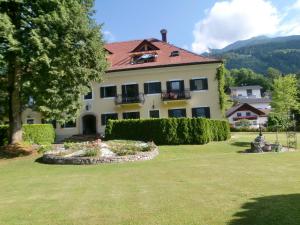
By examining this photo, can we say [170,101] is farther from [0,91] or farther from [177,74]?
[0,91]

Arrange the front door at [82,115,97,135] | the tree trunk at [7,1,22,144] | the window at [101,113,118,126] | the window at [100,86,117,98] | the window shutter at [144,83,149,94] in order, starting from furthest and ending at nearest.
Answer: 1. the front door at [82,115,97,135]
2. the window at [101,113,118,126]
3. the window at [100,86,117,98]
4. the window shutter at [144,83,149,94]
5. the tree trunk at [7,1,22,144]

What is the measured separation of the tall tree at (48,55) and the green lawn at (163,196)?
7949mm

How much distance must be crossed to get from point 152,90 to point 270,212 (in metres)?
34.8

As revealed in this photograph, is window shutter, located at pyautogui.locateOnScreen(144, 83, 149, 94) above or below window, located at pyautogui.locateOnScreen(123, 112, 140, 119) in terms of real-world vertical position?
above

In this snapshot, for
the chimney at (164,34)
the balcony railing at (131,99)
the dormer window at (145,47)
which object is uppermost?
the chimney at (164,34)

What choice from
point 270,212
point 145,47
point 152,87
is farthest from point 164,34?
point 270,212

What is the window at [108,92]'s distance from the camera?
43.6 metres

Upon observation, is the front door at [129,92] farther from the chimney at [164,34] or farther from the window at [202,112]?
the chimney at [164,34]

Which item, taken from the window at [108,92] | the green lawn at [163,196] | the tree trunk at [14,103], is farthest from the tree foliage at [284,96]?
the green lawn at [163,196]

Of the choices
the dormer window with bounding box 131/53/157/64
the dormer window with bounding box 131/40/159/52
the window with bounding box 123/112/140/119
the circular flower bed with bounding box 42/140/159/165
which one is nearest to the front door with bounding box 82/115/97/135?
the window with bounding box 123/112/140/119

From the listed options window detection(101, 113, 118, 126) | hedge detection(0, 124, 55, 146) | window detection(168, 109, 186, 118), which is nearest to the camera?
hedge detection(0, 124, 55, 146)

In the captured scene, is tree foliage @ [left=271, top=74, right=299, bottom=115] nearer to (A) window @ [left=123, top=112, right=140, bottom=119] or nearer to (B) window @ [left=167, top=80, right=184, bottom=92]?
(B) window @ [left=167, top=80, right=184, bottom=92]

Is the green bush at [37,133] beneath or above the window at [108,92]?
beneath

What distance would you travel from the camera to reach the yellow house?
41.8 metres
